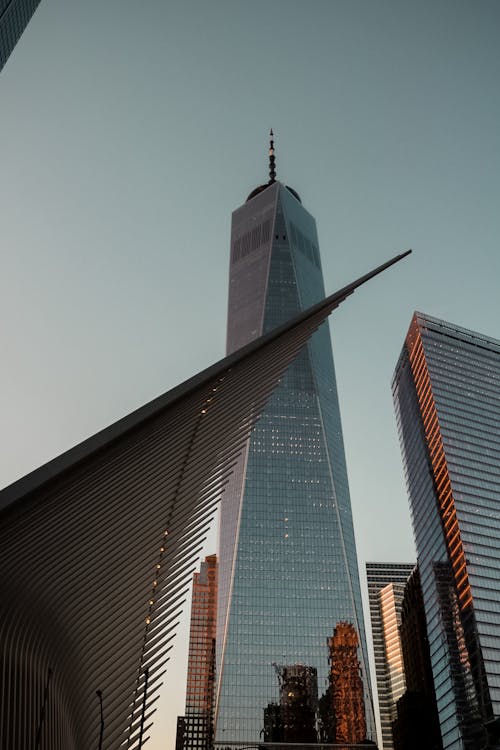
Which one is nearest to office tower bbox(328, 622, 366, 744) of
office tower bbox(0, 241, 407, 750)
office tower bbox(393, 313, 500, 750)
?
office tower bbox(393, 313, 500, 750)

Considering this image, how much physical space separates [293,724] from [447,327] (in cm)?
8681

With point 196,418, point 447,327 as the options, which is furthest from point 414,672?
point 196,418

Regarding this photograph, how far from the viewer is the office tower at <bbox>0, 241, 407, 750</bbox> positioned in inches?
558

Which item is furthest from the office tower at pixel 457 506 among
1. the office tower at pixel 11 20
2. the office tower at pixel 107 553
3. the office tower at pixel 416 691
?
the office tower at pixel 11 20

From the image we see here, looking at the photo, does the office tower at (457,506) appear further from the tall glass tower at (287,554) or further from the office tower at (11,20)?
the office tower at (11,20)

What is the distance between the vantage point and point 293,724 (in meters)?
109

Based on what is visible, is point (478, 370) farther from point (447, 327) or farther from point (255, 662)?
point (255, 662)

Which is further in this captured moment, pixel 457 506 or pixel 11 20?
pixel 457 506

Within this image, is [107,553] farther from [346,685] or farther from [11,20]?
[346,685]

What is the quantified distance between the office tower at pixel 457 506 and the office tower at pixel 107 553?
87.4m

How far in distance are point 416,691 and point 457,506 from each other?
61.6m

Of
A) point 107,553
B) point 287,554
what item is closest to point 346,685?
point 287,554

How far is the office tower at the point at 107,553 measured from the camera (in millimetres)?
14172

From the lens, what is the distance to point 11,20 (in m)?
78.8
